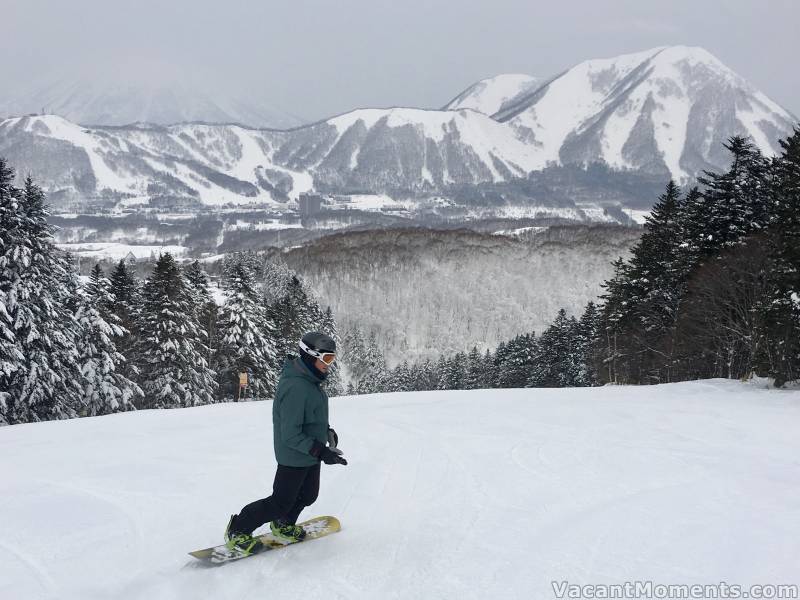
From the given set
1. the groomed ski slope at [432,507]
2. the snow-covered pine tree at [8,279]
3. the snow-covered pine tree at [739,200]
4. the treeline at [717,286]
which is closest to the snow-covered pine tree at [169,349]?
the snow-covered pine tree at [8,279]

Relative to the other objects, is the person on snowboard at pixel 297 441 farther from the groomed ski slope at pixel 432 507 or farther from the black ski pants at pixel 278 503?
the groomed ski slope at pixel 432 507

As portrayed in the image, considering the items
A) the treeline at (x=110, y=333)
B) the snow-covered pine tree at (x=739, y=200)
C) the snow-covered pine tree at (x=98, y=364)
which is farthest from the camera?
the snow-covered pine tree at (x=98, y=364)

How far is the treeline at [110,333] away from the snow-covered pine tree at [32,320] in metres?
0.04

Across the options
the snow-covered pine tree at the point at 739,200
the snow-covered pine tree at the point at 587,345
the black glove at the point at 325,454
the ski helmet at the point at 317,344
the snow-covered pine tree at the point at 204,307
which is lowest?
the snow-covered pine tree at the point at 587,345

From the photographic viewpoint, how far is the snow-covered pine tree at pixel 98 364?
82.0 feet

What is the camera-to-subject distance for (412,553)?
5305 mm

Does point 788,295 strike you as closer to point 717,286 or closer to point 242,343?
point 717,286

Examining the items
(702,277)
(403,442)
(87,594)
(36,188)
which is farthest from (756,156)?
(36,188)

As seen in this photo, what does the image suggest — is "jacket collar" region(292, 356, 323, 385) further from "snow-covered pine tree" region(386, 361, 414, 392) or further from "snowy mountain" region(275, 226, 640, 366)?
"snowy mountain" region(275, 226, 640, 366)

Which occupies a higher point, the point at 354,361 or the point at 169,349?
the point at 169,349

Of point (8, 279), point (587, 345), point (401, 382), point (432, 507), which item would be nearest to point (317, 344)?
point (432, 507)

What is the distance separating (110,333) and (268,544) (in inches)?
935

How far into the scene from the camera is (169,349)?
29984mm

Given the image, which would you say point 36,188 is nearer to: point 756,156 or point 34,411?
point 34,411
